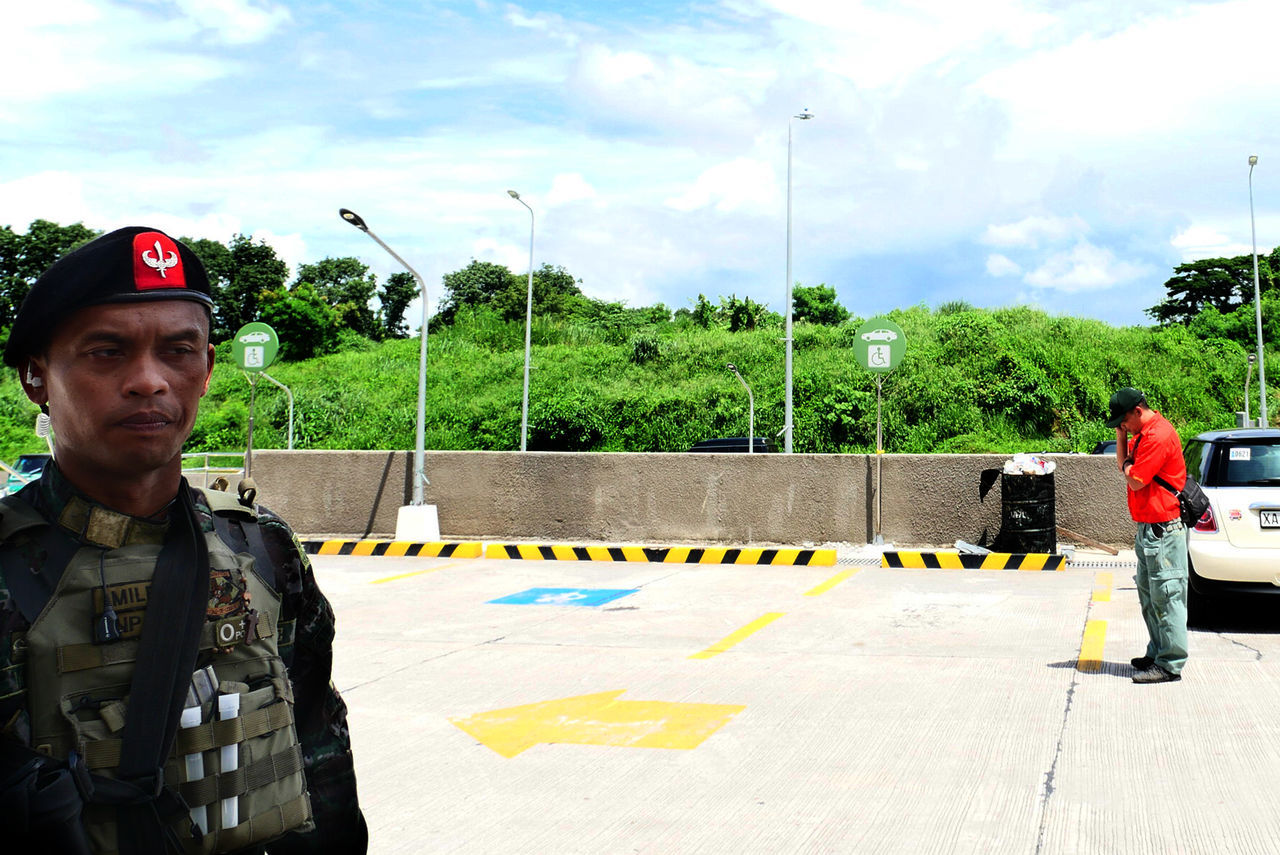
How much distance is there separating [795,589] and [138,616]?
1081 centimetres

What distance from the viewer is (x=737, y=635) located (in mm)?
9383

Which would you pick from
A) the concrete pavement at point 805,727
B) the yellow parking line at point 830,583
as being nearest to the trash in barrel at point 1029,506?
the yellow parking line at point 830,583

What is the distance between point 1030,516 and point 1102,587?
2.07 m

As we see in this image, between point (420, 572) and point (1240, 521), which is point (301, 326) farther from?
point (1240, 521)

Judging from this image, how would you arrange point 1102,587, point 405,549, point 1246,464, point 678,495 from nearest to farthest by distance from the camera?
point 1246,464 < point 1102,587 < point 405,549 < point 678,495

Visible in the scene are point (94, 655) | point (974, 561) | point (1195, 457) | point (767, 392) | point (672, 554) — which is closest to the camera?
point (94, 655)

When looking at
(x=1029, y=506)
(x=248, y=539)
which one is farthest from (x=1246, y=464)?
(x=248, y=539)

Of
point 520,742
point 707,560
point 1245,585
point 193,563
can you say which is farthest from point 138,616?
point 707,560

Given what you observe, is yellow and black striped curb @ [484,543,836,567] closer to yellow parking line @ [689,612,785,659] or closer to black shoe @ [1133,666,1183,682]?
yellow parking line @ [689,612,785,659]

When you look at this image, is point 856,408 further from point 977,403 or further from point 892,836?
point 892,836

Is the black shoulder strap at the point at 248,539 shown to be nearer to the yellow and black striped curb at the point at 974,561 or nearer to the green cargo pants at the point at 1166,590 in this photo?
the green cargo pants at the point at 1166,590

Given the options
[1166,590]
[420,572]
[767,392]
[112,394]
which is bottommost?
[420,572]

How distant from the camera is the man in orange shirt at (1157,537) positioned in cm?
734

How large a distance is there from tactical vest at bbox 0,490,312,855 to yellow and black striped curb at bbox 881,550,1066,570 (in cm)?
1261
